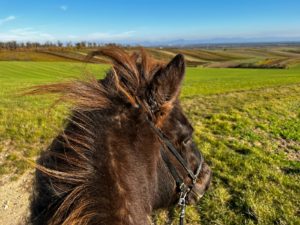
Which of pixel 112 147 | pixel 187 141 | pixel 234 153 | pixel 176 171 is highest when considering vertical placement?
pixel 112 147

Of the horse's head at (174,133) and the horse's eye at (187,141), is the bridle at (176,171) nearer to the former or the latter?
the horse's head at (174,133)

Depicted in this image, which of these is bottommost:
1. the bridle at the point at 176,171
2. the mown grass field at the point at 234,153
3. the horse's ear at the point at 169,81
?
the mown grass field at the point at 234,153

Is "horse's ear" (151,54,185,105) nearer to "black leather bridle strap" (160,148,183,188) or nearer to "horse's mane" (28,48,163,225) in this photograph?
"horse's mane" (28,48,163,225)

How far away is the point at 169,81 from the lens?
1.66 meters

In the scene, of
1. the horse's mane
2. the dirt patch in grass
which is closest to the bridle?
the horse's mane

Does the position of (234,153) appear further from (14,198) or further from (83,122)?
(83,122)

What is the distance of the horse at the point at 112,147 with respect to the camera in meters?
1.52

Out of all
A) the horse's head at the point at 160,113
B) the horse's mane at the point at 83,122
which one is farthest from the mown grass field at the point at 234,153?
the horse's head at the point at 160,113

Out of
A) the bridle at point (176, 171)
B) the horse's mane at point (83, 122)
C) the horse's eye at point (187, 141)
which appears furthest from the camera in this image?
the horse's eye at point (187, 141)

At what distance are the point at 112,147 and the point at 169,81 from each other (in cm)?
44

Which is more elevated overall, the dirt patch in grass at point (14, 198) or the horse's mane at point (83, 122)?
the horse's mane at point (83, 122)

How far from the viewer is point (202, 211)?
4879mm

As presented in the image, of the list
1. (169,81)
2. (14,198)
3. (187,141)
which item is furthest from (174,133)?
(14,198)

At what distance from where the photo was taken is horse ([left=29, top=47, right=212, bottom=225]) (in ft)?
5.00
